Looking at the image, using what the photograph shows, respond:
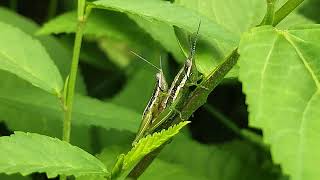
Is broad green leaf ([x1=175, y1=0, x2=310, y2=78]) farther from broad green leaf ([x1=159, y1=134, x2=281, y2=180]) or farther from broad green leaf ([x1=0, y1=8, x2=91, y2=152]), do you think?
broad green leaf ([x1=159, y1=134, x2=281, y2=180])

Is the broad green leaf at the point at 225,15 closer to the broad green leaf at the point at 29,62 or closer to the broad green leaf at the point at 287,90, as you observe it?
the broad green leaf at the point at 287,90

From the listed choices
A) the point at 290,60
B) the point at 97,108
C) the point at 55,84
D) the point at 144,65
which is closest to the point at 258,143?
the point at 144,65

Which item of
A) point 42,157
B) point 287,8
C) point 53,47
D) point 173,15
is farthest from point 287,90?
point 53,47

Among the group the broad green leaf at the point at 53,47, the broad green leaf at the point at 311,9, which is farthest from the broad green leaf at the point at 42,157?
the broad green leaf at the point at 311,9

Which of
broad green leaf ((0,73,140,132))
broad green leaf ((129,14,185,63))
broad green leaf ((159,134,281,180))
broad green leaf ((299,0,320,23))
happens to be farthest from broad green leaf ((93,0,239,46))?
broad green leaf ((299,0,320,23))

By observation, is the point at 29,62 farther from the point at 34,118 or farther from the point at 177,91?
the point at 34,118

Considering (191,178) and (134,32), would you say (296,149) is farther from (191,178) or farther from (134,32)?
(134,32)
